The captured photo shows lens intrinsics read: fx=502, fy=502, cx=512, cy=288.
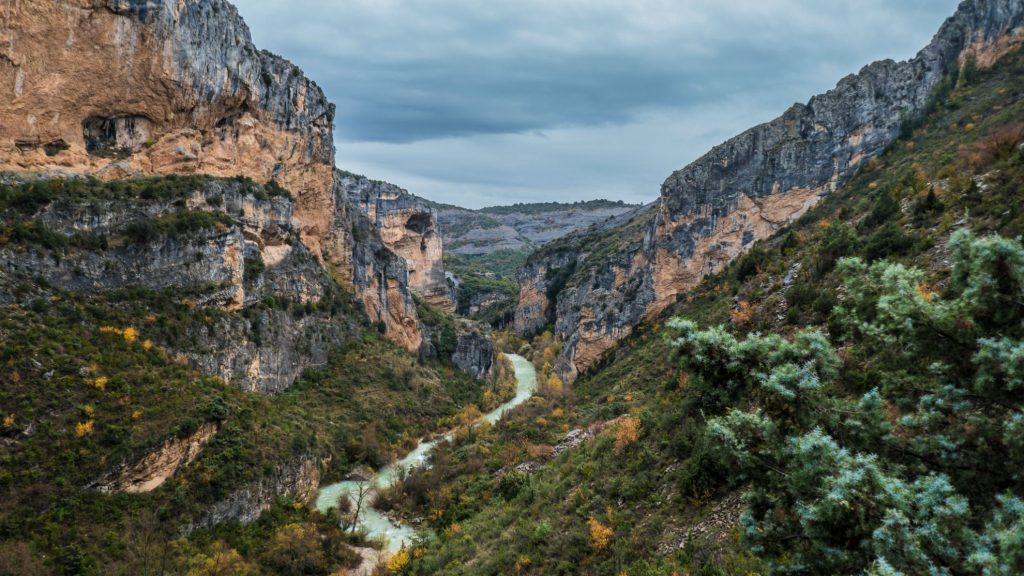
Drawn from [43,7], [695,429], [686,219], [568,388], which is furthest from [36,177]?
[686,219]

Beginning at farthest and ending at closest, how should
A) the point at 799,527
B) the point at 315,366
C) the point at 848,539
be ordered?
the point at 315,366 → the point at 799,527 → the point at 848,539

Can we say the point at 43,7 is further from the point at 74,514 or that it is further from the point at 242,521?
the point at 242,521

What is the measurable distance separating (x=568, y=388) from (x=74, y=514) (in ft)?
136

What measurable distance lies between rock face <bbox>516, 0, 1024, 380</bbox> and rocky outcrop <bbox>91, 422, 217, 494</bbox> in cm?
4204

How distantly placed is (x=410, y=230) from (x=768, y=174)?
2796 inches

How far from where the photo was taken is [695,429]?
1570 cm

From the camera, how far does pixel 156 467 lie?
26016mm

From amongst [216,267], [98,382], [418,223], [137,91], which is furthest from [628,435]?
[418,223]

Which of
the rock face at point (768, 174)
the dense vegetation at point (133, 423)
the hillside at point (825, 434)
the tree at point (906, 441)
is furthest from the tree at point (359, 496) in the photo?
the tree at point (906, 441)

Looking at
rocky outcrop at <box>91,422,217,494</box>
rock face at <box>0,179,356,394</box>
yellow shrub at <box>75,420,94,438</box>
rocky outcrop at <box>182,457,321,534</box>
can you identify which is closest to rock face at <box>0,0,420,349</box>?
rock face at <box>0,179,356,394</box>

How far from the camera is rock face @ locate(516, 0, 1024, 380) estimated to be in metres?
47.3

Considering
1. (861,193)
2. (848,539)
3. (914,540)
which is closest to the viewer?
(914,540)

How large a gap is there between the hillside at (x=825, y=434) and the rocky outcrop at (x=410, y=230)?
2958 inches

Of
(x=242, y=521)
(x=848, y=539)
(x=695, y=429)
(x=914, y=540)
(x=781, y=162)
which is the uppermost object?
(x=781, y=162)
